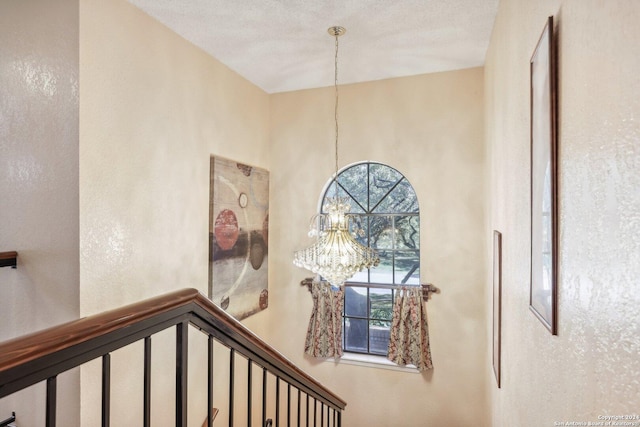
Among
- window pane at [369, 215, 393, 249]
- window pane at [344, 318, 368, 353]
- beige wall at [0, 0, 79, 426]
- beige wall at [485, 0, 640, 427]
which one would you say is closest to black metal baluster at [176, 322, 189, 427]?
beige wall at [485, 0, 640, 427]

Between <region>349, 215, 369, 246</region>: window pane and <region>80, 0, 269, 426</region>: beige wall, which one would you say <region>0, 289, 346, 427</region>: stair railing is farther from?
<region>349, 215, 369, 246</region>: window pane

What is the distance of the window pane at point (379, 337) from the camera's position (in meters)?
4.00

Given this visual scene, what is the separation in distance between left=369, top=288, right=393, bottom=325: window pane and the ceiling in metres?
2.30

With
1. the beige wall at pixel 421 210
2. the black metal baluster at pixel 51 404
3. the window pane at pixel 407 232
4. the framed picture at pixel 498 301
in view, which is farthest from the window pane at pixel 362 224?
the black metal baluster at pixel 51 404

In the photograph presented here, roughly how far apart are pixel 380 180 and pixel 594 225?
3.25m

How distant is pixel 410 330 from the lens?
3693 millimetres

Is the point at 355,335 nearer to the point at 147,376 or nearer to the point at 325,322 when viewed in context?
the point at 325,322

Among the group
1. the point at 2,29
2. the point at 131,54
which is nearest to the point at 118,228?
the point at 131,54

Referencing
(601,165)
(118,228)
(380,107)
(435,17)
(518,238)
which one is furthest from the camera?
(380,107)

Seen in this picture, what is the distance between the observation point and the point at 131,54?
7.93ft

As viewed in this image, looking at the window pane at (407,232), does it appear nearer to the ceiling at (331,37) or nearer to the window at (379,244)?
the window at (379,244)

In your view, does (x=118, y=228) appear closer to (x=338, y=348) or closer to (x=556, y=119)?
(x=556, y=119)

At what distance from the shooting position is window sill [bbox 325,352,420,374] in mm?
3754

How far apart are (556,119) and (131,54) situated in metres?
2.48
